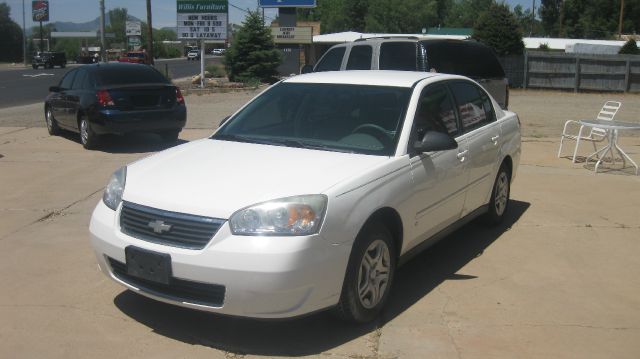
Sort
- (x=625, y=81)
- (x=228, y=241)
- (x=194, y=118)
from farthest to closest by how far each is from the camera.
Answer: (x=625, y=81) < (x=194, y=118) < (x=228, y=241)

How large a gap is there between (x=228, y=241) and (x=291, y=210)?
0.40 m

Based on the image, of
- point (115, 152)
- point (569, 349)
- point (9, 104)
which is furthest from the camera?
point (9, 104)

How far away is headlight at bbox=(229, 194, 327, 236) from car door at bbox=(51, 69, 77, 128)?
31.6 ft

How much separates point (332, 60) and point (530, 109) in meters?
10.1

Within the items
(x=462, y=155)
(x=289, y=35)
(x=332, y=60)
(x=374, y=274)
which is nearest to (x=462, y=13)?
(x=289, y=35)

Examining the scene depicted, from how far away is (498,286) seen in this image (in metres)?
5.10

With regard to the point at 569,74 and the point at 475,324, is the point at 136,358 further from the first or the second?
the point at 569,74

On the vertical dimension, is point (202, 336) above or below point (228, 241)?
below

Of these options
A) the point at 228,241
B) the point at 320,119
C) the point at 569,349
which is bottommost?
the point at 569,349

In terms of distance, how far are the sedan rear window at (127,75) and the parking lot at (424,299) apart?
3491 mm

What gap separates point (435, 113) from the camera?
17.5ft

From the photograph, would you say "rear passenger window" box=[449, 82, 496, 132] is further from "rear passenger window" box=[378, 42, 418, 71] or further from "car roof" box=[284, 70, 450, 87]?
"rear passenger window" box=[378, 42, 418, 71]

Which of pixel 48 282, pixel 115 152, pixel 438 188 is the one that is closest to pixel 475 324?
pixel 438 188

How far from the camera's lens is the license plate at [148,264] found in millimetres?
3828
